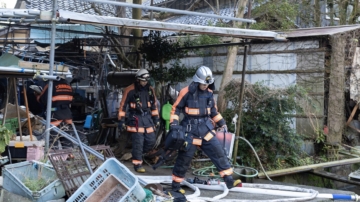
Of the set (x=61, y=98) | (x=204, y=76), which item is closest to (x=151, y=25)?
(x=204, y=76)

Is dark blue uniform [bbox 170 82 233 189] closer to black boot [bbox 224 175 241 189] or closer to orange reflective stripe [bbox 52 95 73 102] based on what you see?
black boot [bbox 224 175 241 189]

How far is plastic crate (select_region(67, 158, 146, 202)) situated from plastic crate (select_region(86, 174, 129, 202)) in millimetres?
64

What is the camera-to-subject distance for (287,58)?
10922mm

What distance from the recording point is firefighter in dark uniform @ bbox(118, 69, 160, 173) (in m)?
8.38

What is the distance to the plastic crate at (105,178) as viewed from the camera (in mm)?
5039

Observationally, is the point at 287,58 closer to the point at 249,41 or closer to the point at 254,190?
the point at 249,41

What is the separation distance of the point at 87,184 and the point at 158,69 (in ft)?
18.1

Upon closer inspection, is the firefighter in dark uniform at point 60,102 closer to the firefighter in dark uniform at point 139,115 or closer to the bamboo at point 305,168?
the firefighter in dark uniform at point 139,115

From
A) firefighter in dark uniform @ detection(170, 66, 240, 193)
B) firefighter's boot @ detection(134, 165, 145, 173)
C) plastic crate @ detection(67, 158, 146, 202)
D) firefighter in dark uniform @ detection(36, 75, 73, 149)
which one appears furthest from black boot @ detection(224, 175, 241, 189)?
firefighter in dark uniform @ detection(36, 75, 73, 149)

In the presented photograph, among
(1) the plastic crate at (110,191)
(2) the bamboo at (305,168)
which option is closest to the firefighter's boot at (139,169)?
(2) the bamboo at (305,168)

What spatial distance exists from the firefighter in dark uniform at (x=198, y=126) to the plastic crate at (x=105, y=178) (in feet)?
4.32

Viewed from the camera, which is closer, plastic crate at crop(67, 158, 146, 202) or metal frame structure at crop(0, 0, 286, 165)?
plastic crate at crop(67, 158, 146, 202)

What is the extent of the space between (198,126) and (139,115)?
2119 mm

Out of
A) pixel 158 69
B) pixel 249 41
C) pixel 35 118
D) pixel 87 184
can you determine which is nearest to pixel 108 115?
pixel 158 69
